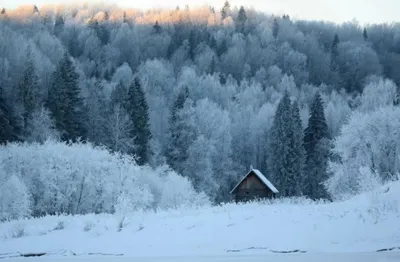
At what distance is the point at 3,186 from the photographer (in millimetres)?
31391

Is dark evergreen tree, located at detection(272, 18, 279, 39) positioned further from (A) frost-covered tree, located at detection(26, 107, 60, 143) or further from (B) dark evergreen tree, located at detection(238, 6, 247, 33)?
(A) frost-covered tree, located at detection(26, 107, 60, 143)

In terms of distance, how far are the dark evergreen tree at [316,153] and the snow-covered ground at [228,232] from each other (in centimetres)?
3871

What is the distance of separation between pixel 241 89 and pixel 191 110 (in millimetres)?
39028

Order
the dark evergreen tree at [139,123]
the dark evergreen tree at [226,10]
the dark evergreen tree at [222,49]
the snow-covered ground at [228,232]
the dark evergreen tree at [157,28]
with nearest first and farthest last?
the snow-covered ground at [228,232] → the dark evergreen tree at [139,123] → the dark evergreen tree at [222,49] → the dark evergreen tree at [157,28] → the dark evergreen tree at [226,10]

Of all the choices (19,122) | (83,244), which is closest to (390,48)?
(19,122)

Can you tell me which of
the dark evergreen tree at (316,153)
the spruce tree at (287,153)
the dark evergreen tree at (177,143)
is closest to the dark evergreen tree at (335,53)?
the dark evergreen tree at (316,153)

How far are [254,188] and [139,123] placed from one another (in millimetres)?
17460

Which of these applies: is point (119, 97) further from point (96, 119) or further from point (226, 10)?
point (226, 10)

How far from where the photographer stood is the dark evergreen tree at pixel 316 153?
2201 inches

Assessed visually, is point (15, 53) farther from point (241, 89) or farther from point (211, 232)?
point (211, 232)

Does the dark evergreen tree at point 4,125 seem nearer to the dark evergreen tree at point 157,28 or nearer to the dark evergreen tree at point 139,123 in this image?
the dark evergreen tree at point 139,123

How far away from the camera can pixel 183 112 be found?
59.6m

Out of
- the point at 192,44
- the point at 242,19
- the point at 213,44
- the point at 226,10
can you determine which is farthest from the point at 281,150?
the point at 226,10

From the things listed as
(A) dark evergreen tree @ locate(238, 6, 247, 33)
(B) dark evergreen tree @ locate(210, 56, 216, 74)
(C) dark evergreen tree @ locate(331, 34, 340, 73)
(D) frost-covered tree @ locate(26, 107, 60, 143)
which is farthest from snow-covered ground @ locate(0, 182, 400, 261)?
(A) dark evergreen tree @ locate(238, 6, 247, 33)
